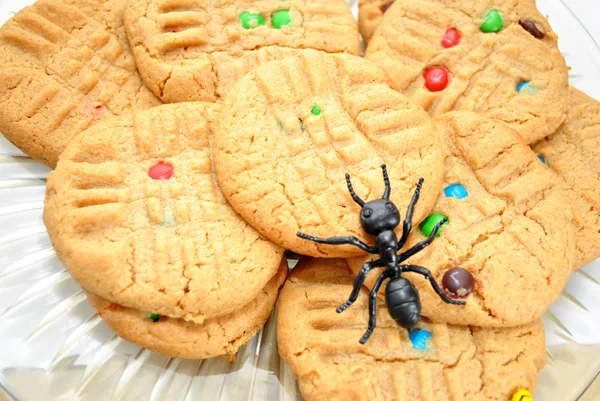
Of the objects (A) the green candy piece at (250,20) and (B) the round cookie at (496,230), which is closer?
(B) the round cookie at (496,230)

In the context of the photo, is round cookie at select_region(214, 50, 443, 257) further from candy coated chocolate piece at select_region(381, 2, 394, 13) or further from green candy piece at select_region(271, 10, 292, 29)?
candy coated chocolate piece at select_region(381, 2, 394, 13)

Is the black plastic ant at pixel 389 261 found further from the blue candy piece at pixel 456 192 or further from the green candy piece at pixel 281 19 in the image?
the green candy piece at pixel 281 19

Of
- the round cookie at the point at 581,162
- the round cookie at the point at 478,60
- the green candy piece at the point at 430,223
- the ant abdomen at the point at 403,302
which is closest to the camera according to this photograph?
the ant abdomen at the point at 403,302

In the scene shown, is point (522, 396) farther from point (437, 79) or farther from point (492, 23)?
point (492, 23)

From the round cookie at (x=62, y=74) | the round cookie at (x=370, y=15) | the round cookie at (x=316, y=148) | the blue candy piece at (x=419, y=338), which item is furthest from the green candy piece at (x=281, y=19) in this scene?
the blue candy piece at (x=419, y=338)

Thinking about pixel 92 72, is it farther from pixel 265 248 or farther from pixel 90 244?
pixel 265 248

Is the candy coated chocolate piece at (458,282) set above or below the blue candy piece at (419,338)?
above

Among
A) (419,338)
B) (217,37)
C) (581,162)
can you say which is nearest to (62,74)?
(217,37)
